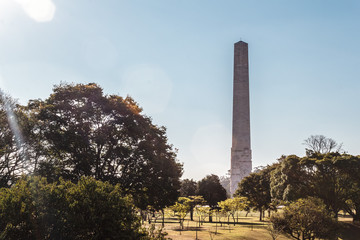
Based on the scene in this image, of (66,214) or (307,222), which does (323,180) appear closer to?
(307,222)

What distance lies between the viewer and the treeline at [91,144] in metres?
24.3

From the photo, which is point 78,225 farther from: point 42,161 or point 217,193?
point 217,193

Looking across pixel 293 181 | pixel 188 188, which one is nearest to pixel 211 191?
pixel 188 188

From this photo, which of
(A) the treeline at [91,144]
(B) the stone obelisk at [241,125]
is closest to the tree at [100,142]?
(A) the treeline at [91,144]

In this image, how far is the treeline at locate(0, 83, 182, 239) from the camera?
79.7 feet

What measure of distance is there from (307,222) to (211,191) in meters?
34.8

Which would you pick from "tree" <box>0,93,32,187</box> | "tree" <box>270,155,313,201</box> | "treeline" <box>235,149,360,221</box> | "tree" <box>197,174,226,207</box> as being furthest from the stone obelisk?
"tree" <box>0,93,32,187</box>

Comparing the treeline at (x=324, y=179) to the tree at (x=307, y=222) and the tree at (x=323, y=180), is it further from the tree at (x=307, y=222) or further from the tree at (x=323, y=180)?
the tree at (x=307, y=222)

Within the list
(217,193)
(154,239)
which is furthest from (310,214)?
(217,193)

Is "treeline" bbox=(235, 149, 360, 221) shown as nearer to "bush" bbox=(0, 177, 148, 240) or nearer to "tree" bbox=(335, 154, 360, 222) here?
"tree" bbox=(335, 154, 360, 222)

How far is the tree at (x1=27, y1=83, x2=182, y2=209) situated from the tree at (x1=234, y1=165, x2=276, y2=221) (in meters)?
29.9

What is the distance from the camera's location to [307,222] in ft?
79.1

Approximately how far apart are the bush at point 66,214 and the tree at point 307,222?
725 inches

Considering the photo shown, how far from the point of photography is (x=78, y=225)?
32.8 ft
